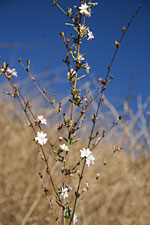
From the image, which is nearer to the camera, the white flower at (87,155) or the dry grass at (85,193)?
the white flower at (87,155)

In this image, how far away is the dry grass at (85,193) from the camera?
194 cm

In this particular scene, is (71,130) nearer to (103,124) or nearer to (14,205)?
(103,124)

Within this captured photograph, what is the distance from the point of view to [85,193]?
205cm

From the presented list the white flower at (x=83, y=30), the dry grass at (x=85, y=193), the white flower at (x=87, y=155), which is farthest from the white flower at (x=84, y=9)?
the dry grass at (x=85, y=193)

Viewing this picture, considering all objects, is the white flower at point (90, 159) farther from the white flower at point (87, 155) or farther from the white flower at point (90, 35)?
the white flower at point (90, 35)

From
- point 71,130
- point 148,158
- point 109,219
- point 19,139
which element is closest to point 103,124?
point 148,158

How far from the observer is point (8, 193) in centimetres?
220

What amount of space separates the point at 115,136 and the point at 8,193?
1299mm

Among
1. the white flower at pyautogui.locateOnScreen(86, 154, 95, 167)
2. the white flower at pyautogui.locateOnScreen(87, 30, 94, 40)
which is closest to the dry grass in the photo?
the white flower at pyautogui.locateOnScreen(86, 154, 95, 167)

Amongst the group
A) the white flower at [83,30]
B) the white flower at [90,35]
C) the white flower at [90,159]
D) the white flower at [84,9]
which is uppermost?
the white flower at [84,9]

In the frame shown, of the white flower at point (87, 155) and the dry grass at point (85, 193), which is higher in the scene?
the dry grass at point (85, 193)

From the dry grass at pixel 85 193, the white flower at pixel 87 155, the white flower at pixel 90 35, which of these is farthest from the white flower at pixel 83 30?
the dry grass at pixel 85 193

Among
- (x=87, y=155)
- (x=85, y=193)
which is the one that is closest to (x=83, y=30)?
(x=87, y=155)

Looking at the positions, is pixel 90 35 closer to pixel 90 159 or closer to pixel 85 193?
pixel 90 159
